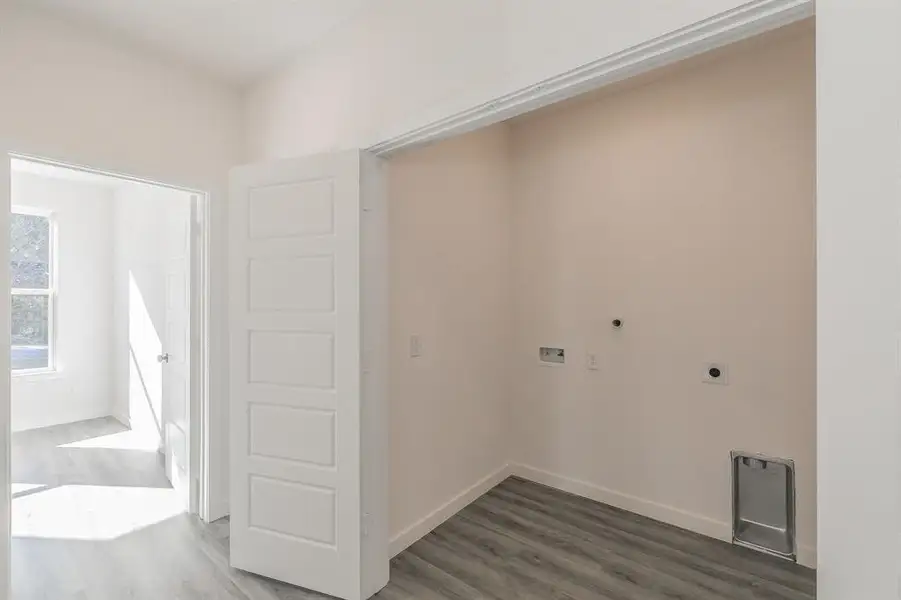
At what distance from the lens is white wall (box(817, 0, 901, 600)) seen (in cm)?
96

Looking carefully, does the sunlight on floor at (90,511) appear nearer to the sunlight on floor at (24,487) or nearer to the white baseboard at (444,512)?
the sunlight on floor at (24,487)

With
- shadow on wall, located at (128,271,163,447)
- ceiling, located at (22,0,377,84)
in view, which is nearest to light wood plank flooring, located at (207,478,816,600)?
shadow on wall, located at (128,271,163,447)

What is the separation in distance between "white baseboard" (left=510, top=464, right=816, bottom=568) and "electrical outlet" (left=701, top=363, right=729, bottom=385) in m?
0.82

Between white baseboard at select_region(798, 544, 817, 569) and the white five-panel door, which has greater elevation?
the white five-panel door

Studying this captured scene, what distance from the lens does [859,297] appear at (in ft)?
3.29

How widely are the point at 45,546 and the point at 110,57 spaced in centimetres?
278

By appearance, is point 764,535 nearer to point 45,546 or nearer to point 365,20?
point 365,20

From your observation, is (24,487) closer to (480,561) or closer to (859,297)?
(480,561)

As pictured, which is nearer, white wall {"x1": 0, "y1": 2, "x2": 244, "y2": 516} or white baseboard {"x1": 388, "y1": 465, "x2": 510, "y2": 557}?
white wall {"x1": 0, "y1": 2, "x2": 244, "y2": 516}

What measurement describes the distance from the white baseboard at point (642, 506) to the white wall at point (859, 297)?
5.71 ft

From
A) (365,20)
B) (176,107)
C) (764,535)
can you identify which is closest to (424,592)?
(764,535)

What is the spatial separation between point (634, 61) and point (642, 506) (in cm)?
267

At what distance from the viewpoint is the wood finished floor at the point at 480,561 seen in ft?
7.00

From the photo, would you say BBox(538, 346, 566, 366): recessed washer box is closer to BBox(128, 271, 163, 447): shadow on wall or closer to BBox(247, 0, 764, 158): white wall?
BBox(247, 0, 764, 158): white wall
